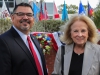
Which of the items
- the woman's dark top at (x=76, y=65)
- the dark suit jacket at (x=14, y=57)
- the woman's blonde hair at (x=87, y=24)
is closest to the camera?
the dark suit jacket at (x=14, y=57)

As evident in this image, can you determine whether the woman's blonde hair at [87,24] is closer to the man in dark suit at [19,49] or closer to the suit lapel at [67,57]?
the suit lapel at [67,57]

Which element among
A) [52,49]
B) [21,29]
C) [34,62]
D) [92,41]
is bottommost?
[52,49]

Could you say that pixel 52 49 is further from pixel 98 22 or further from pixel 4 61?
pixel 98 22

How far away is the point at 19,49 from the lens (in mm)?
2709

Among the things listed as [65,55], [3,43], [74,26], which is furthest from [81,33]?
[3,43]

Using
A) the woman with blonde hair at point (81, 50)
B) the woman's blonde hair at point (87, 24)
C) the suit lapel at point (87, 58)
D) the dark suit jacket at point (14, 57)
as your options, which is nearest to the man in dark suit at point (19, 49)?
the dark suit jacket at point (14, 57)

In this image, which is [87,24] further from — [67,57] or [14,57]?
[14,57]

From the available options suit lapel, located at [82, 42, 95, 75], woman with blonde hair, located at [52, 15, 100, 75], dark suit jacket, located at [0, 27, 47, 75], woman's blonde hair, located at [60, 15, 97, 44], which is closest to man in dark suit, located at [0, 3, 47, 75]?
dark suit jacket, located at [0, 27, 47, 75]

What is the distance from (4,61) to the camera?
2572 mm

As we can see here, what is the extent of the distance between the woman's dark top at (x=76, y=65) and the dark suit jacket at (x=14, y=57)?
17.4 inches

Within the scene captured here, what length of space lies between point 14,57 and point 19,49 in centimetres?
13

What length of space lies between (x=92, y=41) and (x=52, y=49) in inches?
103

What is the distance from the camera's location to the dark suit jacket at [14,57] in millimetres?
2574

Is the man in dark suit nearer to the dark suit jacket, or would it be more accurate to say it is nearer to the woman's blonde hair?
the dark suit jacket
